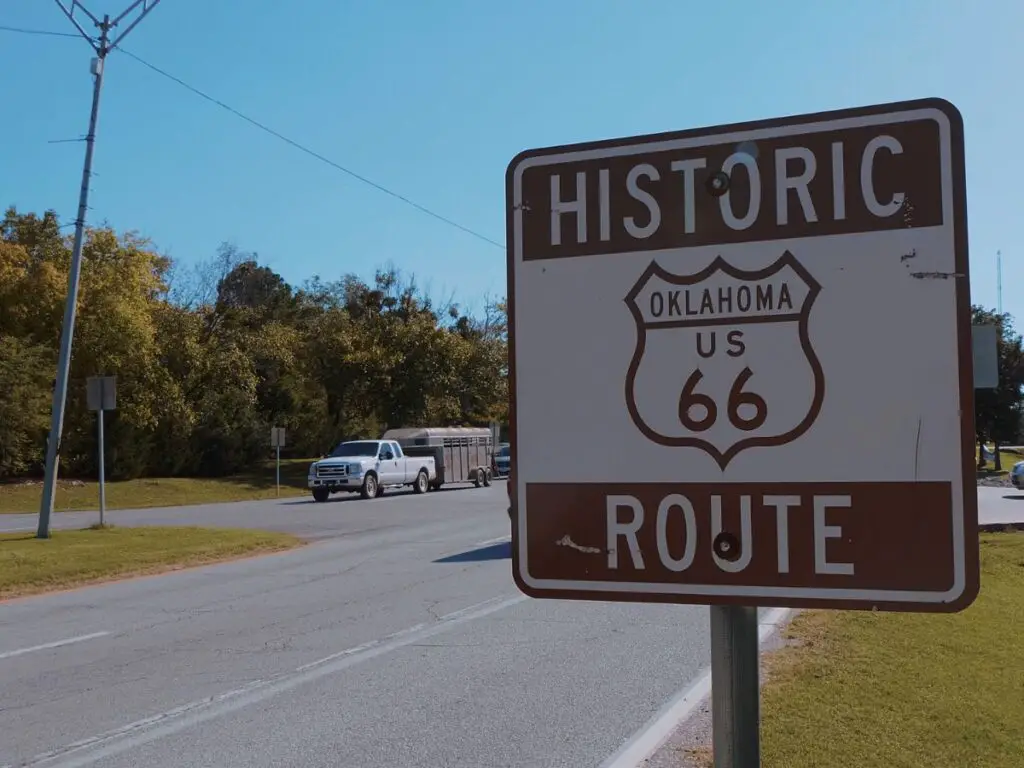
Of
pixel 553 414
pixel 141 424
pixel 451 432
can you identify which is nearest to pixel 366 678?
pixel 553 414

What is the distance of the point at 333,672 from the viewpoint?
26.2ft

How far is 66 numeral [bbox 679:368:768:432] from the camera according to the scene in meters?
1.63

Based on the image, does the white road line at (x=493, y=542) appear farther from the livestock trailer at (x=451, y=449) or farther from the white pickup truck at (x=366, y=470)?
the livestock trailer at (x=451, y=449)

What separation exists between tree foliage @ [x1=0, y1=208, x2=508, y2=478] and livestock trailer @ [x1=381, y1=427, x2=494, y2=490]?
470cm

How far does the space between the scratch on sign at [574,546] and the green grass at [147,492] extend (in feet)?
106

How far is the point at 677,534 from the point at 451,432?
37.7 metres

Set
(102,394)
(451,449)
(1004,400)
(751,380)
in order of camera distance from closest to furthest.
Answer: (751,380), (102,394), (451,449), (1004,400)

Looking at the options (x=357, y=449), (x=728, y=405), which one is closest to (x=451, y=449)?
(x=357, y=449)

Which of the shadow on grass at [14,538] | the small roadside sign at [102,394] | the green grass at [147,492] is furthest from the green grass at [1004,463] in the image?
the shadow on grass at [14,538]

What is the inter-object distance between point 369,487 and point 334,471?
4.41 feet

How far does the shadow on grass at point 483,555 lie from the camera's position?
1540 centimetres

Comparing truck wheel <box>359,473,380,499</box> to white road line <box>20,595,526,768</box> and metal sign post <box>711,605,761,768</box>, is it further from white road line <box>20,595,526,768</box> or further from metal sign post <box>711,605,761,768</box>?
metal sign post <box>711,605,761,768</box>

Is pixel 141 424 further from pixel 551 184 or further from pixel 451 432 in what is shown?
pixel 551 184

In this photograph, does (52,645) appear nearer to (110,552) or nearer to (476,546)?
(110,552)
